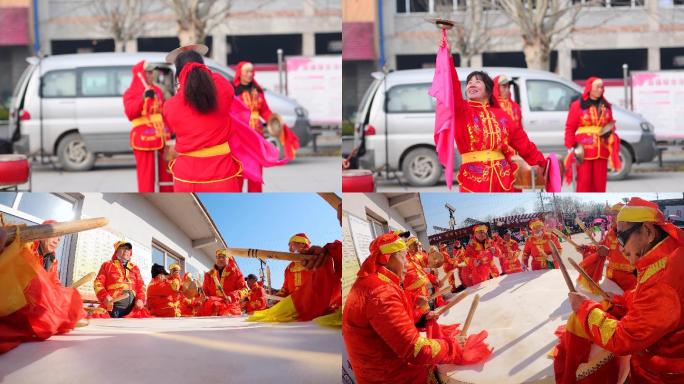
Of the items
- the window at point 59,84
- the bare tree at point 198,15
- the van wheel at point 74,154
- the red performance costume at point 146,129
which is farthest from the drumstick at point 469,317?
the window at point 59,84

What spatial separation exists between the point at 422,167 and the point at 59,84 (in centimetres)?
360

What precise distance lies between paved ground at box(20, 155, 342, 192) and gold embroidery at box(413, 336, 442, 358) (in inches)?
93.1

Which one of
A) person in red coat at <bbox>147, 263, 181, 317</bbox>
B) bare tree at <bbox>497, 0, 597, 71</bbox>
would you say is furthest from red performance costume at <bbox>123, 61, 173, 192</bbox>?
person in red coat at <bbox>147, 263, 181, 317</bbox>

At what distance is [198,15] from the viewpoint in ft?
24.2

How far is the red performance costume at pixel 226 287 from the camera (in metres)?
3.54

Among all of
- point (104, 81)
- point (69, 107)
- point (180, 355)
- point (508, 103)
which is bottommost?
point (180, 355)

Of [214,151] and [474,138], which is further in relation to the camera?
[214,151]

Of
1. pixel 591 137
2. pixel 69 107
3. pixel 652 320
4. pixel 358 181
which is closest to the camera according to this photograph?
pixel 652 320

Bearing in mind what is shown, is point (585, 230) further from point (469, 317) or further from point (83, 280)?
point (83, 280)

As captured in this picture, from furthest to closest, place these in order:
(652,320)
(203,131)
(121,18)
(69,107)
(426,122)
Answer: (69,107), (121,18), (426,122), (203,131), (652,320)

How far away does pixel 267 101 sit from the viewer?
22.0ft

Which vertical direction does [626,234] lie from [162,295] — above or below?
above

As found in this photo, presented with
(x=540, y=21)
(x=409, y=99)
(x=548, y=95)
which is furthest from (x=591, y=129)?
(x=409, y=99)

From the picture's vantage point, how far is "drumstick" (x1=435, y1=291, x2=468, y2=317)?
3.55 meters
